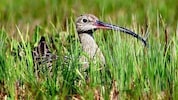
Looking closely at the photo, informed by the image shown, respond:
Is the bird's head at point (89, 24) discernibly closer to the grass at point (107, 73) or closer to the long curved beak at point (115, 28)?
the long curved beak at point (115, 28)

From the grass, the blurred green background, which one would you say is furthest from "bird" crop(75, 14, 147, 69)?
the blurred green background

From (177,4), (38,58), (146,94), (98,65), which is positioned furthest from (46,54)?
(177,4)

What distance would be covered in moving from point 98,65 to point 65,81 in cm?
35

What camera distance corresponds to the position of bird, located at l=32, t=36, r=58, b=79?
21.0 feet

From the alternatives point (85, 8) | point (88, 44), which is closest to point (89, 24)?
point (88, 44)

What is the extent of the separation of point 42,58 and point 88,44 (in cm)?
52

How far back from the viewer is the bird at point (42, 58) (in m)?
6.41

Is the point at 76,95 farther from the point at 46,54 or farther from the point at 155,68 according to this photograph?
the point at 46,54

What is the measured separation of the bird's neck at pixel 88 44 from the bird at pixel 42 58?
325 millimetres

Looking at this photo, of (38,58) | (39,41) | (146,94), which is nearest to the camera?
(146,94)

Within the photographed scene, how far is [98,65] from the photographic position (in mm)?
6367

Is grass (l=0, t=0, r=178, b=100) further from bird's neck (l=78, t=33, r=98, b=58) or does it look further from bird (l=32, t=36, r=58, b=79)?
bird's neck (l=78, t=33, r=98, b=58)

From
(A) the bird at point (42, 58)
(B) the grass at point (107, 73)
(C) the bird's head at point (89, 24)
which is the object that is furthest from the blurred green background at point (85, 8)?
(B) the grass at point (107, 73)

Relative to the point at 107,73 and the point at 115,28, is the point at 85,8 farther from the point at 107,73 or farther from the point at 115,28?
the point at 107,73
